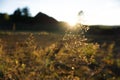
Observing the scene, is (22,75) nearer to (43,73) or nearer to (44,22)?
(43,73)

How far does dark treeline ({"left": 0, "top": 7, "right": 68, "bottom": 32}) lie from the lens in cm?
3901

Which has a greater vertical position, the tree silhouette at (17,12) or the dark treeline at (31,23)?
the tree silhouette at (17,12)

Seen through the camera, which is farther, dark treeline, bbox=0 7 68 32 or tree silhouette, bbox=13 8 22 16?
tree silhouette, bbox=13 8 22 16

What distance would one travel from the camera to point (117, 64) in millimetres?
10062

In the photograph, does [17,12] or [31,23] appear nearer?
[31,23]

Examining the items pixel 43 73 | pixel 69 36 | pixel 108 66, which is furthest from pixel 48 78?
pixel 108 66

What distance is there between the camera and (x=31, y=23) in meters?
45.6

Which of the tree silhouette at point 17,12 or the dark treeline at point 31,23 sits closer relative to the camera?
the dark treeline at point 31,23

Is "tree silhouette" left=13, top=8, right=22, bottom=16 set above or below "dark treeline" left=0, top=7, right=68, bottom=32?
above

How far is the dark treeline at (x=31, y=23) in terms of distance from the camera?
39.0m

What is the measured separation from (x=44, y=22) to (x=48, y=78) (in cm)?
3785

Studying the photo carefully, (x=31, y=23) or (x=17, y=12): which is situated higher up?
(x=17, y=12)

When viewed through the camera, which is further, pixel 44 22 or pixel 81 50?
pixel 44 22

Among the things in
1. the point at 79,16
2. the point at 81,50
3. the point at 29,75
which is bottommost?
the point at 29,75
